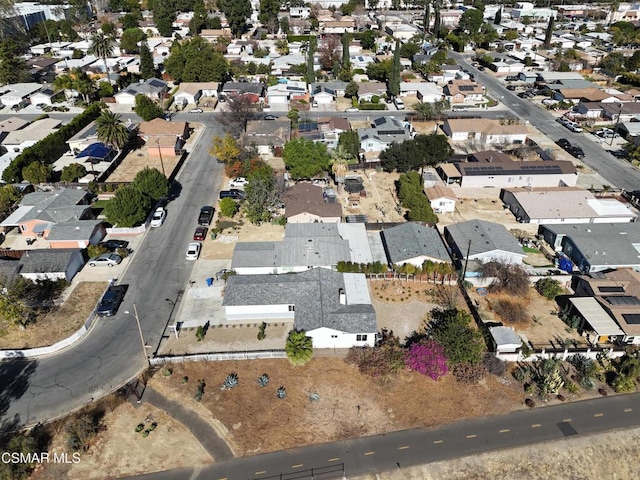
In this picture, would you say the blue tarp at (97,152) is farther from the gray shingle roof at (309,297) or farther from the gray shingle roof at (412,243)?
the gray shingle roof at (412,243)

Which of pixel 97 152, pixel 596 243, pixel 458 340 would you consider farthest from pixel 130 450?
pixel 97 152

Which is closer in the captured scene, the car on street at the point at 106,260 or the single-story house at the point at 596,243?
the single-story house at the point at 596,243

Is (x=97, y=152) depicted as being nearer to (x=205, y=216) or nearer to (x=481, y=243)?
(x=205, y=216)

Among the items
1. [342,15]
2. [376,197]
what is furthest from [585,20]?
[376,197]

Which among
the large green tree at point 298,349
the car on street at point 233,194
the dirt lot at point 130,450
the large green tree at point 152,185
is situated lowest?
the dirt lot at point 130,450

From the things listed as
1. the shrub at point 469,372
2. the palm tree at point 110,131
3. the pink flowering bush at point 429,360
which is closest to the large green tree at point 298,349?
the pink flowering bush at point 429,360

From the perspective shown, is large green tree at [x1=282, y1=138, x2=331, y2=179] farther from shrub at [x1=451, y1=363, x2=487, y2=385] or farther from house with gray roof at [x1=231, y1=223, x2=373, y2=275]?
shrub at [x1=451, y1=363, x2=487, y2=385]

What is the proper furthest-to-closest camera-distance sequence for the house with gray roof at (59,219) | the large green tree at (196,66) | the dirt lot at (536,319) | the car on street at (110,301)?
1. the large green tree at (196,66)
2. the house with gray roof at (59,219)
3. the car on street at (110,301)
4. the dirt lot at (536,319)
